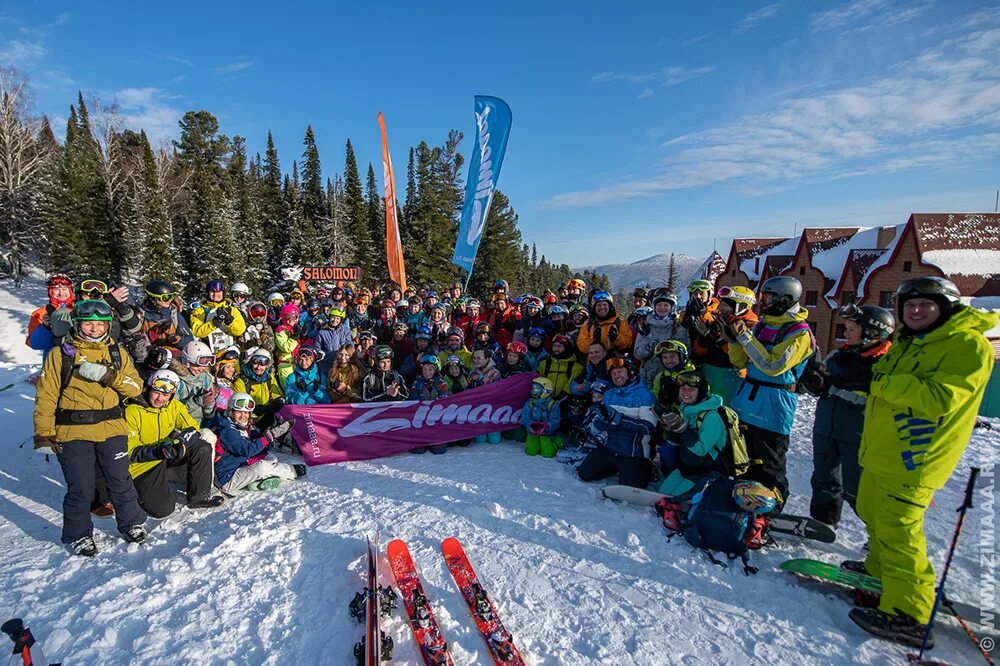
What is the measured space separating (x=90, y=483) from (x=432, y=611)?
10.4ft

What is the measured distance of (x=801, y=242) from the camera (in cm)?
2841

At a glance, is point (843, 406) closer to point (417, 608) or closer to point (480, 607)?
point (480, 607)

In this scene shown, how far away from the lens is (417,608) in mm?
2955

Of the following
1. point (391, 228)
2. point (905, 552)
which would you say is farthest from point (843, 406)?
point (391, 228)

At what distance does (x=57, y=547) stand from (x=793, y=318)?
699 cm

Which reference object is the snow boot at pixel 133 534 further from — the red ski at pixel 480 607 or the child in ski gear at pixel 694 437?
the child in ski gear at pixel 694 437

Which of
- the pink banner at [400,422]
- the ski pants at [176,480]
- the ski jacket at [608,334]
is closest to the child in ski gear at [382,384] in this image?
the pink banner at [400,422]

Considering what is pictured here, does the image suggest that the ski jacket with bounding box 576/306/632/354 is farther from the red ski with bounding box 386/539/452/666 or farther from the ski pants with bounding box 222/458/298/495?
the ski pants with bounding box 222/458/298/495

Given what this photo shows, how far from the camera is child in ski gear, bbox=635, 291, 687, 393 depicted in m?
5.51

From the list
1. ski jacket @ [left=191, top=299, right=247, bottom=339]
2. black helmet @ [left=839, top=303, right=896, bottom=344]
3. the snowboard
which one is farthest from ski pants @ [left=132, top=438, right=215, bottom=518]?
black helmet @ [left=839, top=303, right=896, bottom=344]

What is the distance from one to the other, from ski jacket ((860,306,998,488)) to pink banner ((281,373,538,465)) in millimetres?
4216

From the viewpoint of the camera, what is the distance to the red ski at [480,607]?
2666mm

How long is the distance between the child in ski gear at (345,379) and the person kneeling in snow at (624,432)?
11.4 ft

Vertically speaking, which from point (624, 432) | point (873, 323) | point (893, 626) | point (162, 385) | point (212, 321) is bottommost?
point (893, 626)
